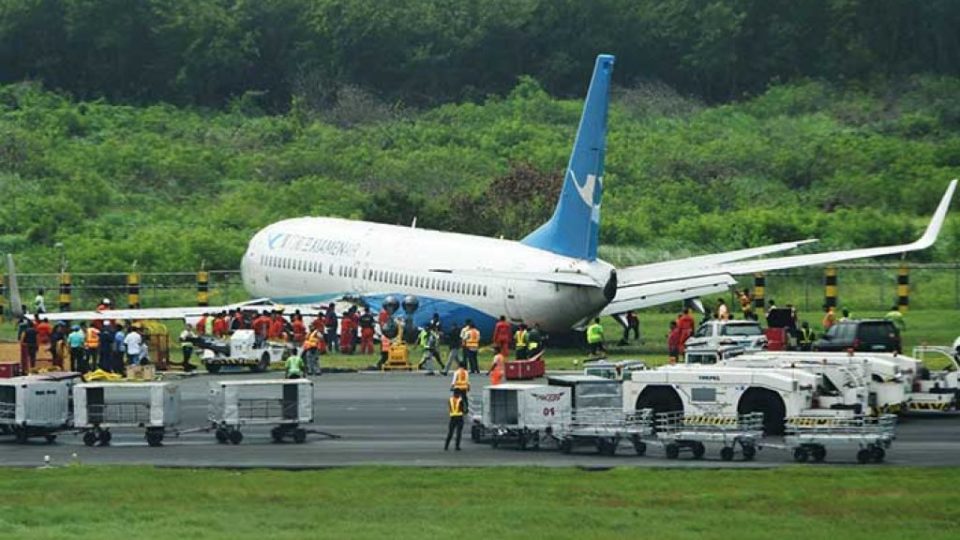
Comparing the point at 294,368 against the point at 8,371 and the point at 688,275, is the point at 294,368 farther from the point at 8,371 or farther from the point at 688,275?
the point at 688,275

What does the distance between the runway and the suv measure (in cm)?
848

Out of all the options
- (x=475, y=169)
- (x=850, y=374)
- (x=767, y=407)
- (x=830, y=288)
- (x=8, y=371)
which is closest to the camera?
(x=767, y=407)

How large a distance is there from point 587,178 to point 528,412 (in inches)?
849

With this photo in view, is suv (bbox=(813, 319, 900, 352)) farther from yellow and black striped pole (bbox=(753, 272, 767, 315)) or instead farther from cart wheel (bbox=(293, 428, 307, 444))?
yellow and black striped pole (bbox=(753, 272, 767, 315))

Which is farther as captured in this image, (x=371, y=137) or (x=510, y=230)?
(x=371, y=137)

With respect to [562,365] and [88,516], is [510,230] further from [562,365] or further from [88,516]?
[88,516]

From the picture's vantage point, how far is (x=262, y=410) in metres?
51.6

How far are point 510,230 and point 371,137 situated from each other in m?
25.7

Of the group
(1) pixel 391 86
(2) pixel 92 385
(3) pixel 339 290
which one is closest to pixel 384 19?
(1) pixel 391 86

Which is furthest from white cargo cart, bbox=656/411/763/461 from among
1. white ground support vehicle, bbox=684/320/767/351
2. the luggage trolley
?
white ground support vehicle, bbox=684/320/767/351

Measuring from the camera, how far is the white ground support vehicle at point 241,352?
69312mm

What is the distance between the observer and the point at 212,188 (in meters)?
114

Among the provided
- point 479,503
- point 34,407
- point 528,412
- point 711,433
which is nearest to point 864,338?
point 528,412

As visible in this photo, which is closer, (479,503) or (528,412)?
(479,503)
